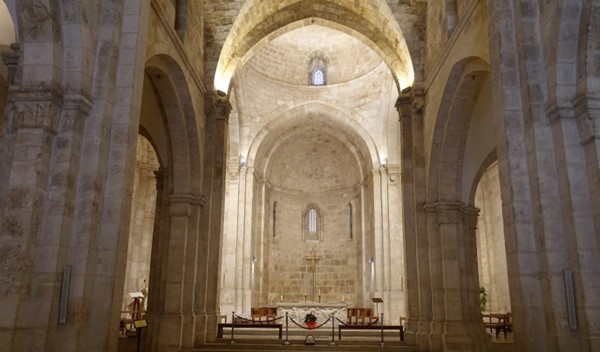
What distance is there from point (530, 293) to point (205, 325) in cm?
977

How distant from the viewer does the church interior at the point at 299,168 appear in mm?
7383

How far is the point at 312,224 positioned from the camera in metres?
29.9

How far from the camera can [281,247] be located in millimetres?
29016

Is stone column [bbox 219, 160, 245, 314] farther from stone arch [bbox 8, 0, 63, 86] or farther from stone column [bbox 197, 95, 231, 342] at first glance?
stone arch [bbox 8, 0, 63, 86]

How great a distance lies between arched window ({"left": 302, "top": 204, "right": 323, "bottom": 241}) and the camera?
97.4 ft

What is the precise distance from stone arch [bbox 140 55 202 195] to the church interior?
0.19 ft

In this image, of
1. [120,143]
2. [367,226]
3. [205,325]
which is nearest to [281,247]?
[367,226]

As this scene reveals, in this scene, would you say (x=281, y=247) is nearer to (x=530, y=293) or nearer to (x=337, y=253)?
(x=337, y=253)

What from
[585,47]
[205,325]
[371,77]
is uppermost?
[371,77]

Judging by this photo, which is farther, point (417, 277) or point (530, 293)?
point (417, 277)

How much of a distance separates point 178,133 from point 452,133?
303 inches

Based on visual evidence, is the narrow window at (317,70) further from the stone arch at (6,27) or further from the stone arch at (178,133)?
the stone arch at (6,27)

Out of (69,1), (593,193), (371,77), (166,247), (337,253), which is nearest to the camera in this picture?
(593,193)

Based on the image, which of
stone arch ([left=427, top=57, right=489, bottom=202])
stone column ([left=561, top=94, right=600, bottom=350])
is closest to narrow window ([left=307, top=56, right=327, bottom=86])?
stone arch ([left=427, top=57, right=489, bottom=202])
